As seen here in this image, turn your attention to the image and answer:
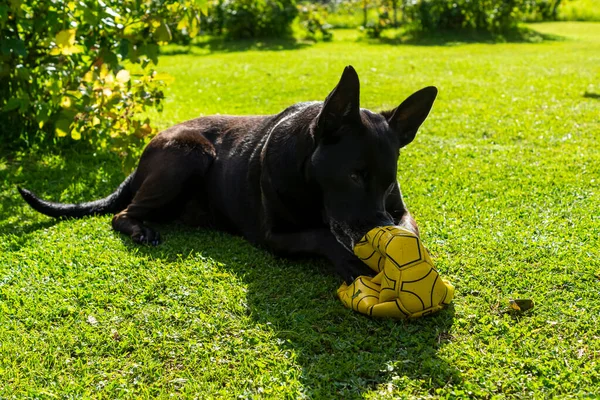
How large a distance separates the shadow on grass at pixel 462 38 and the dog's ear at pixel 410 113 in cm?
1172

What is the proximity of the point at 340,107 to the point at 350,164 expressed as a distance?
1.05ft

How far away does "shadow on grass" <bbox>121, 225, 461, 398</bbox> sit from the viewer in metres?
2.81

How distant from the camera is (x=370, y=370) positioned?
9.37 ft

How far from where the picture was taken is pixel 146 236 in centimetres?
444

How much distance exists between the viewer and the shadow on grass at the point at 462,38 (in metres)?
15.2

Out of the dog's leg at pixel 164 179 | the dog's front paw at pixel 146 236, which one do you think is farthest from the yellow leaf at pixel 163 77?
the dog's front paw at pixel 146 236

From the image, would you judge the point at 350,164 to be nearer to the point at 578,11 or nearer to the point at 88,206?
the point at 88,206

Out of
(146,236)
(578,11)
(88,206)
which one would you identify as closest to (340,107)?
(146,236)

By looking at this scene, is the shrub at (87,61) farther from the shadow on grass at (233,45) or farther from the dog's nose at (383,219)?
the shadow on grass at (233,45)

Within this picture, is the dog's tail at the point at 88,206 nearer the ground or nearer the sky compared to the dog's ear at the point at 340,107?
nearer the ground

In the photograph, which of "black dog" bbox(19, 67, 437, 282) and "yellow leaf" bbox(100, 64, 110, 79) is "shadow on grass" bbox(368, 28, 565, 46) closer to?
"yellow leaf" bbox(100, 64, 110, 79)

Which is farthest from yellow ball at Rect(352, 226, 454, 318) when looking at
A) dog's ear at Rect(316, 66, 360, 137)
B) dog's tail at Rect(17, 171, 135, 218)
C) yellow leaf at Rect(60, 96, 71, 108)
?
yellow leaf at Rect(60, 96, 71, 108)

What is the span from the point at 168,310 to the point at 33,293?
0.89 metres

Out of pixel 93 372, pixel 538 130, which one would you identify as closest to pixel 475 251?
pixel 93 372
